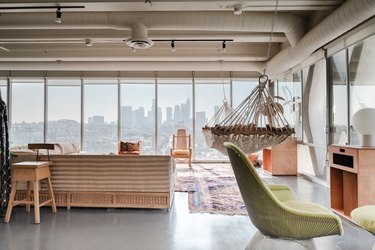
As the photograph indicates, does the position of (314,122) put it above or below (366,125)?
above

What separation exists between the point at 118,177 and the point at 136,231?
2.82 feet

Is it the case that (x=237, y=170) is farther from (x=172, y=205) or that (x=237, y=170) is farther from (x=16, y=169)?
(x=16, y=169)

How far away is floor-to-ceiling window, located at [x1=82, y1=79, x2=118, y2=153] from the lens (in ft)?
26.7

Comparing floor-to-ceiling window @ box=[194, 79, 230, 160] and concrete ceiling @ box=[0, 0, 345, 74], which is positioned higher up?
concrete ceiling @ box=[0, 0, 345, 74]

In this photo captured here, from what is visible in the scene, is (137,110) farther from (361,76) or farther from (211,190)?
(361,76)

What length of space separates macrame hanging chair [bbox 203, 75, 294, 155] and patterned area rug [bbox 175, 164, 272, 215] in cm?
135

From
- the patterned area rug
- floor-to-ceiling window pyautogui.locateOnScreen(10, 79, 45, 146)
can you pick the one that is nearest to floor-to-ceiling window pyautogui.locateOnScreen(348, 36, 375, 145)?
the patterned area rug

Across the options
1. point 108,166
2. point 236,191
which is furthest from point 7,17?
point 236,191

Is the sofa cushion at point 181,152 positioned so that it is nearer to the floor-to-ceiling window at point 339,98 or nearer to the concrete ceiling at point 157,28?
the concrete ceiling at point 157,28

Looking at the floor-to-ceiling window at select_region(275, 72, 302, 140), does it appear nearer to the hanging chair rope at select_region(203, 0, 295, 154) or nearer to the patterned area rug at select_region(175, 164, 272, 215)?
the patterned area rug at select_region(175, 164, 272, 215)

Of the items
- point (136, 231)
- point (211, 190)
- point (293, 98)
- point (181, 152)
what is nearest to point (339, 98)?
point (293, 98)

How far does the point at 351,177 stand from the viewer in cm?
334

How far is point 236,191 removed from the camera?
14.4 ft

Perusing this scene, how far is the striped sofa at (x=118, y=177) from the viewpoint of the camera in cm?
343
